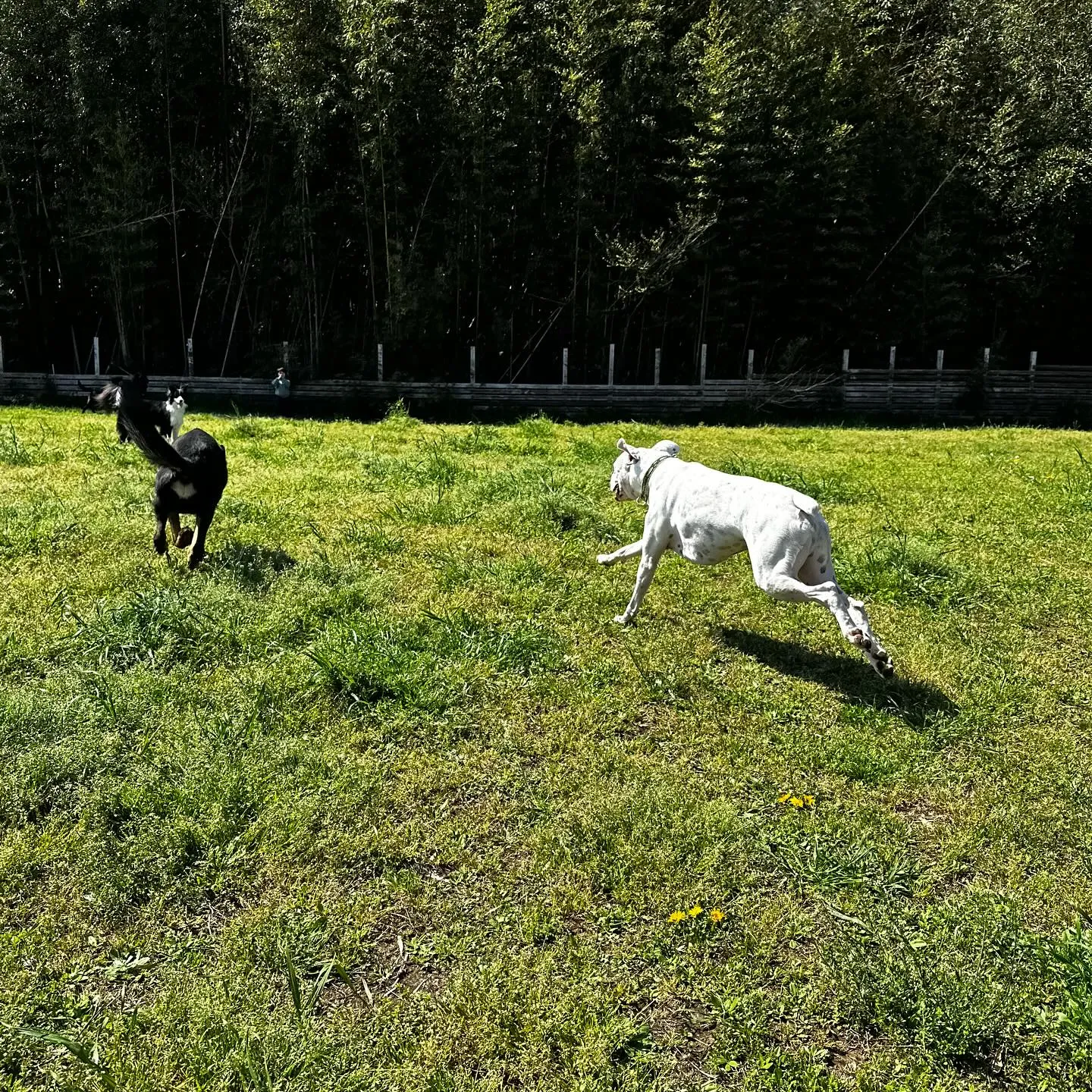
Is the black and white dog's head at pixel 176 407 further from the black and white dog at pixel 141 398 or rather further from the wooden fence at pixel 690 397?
the wooden fence at pixel 690 397

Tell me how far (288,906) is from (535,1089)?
1013mm

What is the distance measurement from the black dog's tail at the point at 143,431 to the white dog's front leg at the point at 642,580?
285 cm

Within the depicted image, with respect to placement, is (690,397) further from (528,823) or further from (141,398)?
(528,823)

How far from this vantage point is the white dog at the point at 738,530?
3846 mm

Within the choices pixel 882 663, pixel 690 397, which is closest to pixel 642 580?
pixel 882 663

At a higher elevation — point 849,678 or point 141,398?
point 141,398

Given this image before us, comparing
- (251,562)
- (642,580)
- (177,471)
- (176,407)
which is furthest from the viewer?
(176,407)

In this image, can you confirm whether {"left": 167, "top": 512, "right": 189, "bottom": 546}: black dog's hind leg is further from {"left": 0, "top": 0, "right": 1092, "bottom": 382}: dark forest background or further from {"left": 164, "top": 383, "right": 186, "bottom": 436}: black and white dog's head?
{"left": 0, "top": 0, "right": 1092, "bottom": 382}: dark forest background

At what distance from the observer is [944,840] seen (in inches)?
119

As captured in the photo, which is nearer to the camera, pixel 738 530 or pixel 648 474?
pixel 738 530

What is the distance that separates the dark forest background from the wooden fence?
1062 millimetres

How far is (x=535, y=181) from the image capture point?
17.9m

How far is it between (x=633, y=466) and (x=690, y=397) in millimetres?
13817

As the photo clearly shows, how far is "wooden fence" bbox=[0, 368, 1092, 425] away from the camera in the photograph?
16.8m
